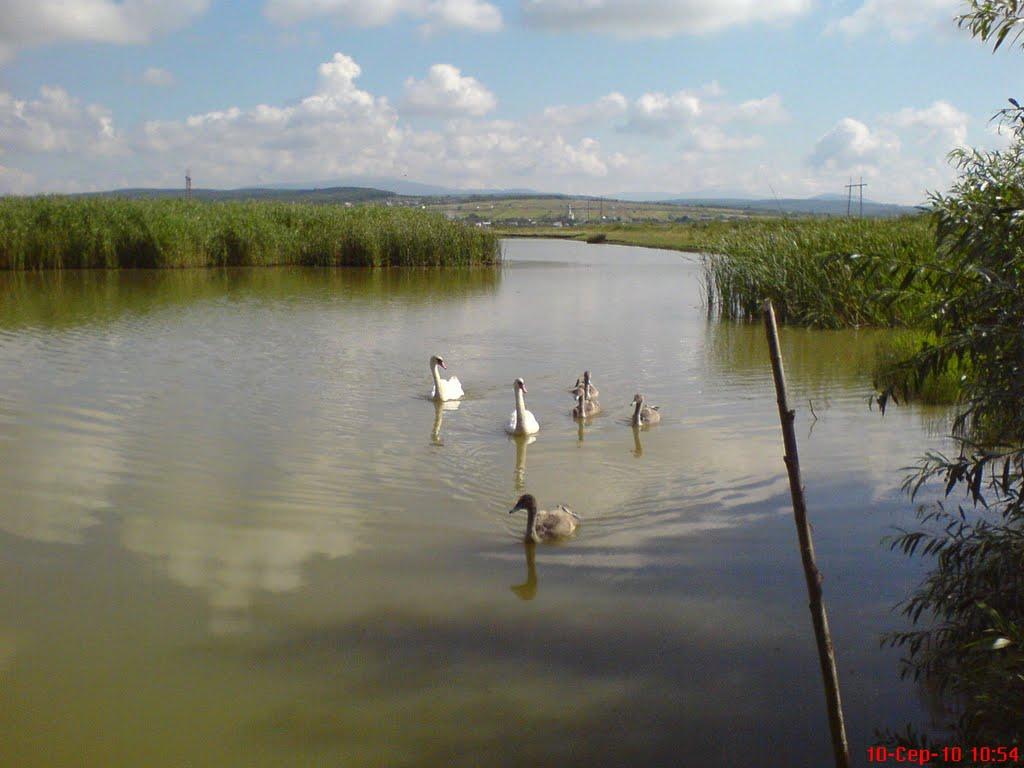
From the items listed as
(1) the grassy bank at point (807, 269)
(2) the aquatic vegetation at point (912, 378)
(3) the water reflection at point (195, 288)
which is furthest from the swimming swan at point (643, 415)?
(3) the water reflection at point (195, 288)

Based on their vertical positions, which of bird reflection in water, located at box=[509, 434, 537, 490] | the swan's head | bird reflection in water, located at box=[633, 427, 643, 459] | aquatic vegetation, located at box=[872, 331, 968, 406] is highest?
aquatic vegetation, located at box=[872, 331, 968, 406]

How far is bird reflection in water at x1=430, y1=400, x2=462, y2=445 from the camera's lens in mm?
10742

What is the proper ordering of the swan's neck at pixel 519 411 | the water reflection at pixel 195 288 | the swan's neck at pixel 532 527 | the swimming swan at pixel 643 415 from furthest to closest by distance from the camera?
1. the water reflection at pixel 195 288
2. the swimming swan at pixel 643 415
3. the swan's neck at pixel 519 411
4. the swan's neck at pixel 532 527

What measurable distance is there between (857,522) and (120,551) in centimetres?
543

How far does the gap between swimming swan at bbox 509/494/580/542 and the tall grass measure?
11.3 meters

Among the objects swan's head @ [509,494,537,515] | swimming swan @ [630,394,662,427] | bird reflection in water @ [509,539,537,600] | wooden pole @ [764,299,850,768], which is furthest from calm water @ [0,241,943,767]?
wooden pole @ [764,299,850,768]

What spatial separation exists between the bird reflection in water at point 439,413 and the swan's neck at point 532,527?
10.8 feet

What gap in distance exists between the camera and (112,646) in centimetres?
560

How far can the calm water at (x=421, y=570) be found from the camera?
190 inches

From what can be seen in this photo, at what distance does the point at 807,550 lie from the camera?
3.66m

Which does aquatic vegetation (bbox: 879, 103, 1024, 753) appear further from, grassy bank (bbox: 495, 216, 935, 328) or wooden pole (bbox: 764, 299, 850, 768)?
grassy bank (bbox: 495, 216, 935, 328)
